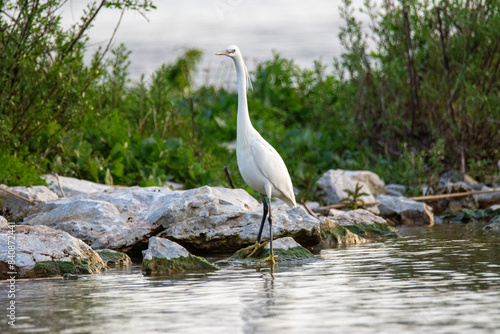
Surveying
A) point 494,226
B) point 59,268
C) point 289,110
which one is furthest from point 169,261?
point 289,110

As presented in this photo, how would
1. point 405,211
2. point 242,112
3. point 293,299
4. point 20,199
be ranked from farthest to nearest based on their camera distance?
1. point 405,211
2. point 20,199
3. point 242,112
4. point 293,299

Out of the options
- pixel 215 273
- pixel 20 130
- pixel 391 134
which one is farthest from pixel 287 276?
pixel 391 134

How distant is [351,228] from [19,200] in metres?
4.09

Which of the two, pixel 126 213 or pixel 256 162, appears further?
pixel 126 213

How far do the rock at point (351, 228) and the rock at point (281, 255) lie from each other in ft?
3.57

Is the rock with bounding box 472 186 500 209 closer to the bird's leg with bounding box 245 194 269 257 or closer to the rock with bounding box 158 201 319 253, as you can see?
the rock with bounding box 158 201 319 253

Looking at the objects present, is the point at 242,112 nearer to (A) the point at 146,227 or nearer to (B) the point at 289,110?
(A) the point at 146,227

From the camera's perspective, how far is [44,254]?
A: 22.2ft

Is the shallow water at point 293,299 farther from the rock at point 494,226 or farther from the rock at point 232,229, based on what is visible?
the rock at point 494,226

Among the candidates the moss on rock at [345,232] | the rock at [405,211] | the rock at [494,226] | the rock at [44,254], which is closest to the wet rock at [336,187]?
the rock at [405,211]

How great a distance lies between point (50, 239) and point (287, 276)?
7.32 ft

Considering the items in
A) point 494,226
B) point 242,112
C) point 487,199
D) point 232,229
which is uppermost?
point 242,112

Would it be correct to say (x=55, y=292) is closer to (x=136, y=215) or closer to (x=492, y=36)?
(x=136, y=215)

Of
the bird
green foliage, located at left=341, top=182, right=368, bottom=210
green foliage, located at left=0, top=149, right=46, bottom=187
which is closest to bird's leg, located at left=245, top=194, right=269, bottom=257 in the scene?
the bird
